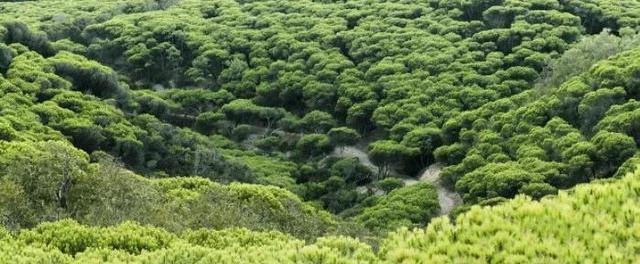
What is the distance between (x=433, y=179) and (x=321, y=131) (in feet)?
44.1

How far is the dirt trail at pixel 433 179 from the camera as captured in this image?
54469 millimetres

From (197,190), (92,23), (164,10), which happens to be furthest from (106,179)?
(164,10)

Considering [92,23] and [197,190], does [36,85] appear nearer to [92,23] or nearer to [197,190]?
[197,190]

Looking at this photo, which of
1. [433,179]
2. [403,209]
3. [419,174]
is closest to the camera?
[403,209]

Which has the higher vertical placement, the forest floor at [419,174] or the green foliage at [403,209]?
the green foliage at [403,209]

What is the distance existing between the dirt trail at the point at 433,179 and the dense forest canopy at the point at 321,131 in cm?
28

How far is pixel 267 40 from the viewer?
88688mm

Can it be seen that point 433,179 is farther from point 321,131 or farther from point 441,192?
point 321,131

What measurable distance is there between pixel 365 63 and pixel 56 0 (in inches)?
2336

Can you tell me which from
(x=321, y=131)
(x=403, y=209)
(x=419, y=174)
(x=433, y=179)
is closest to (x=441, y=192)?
(x=433, y=179)

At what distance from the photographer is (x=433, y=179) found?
6050 centimetres

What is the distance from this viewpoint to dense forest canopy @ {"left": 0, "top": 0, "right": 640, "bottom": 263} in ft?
39.5

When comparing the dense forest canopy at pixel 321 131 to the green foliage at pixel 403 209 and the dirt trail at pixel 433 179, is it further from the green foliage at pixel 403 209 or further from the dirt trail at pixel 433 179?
the dirt trail at pixel 433 179

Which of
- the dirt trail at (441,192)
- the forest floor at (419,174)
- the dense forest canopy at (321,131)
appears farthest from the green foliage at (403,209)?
the forest floor at (419,174)
